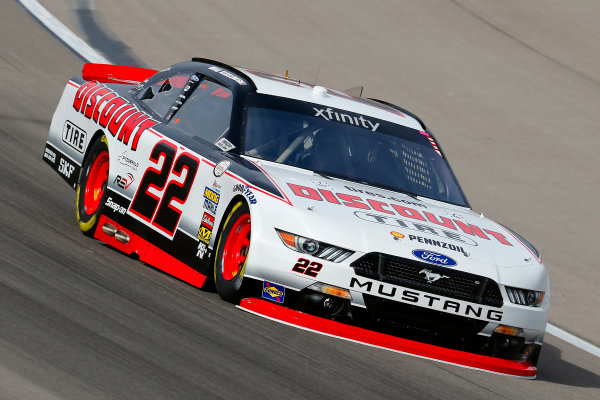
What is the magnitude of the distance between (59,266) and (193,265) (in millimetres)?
843

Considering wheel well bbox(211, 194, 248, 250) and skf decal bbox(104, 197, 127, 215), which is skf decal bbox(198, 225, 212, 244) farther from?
skf decal bbox(104, 197, 127, 215)

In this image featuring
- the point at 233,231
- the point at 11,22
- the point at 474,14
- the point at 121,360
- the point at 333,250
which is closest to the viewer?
the point at 121,360

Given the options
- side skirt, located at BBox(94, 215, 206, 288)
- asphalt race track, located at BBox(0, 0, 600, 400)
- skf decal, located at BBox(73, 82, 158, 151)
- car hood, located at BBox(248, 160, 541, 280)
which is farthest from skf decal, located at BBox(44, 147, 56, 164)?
car hood, located at BBox(248, 160, 541, 280)

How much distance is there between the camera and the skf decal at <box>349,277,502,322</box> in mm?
6613

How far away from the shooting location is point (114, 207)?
28.1 feet

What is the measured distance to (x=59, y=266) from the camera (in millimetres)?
7285

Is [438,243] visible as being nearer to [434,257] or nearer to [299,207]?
[434,257]

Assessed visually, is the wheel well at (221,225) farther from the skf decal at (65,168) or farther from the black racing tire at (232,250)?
the skf decal at (65,168)

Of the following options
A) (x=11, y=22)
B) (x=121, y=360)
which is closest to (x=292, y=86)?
(x=121, y=360)

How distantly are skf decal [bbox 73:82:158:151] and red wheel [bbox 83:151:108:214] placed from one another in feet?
0.89

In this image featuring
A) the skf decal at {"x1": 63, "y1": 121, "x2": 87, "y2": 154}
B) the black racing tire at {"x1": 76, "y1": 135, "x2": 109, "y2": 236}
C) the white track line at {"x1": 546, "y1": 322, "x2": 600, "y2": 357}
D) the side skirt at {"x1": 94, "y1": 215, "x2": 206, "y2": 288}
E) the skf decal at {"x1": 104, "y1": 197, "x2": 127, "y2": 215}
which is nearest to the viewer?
the side skirt at {"x1": 94, "y1": 215, "x2": 206, "y2": 288}

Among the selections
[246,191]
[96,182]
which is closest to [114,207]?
[96,182]

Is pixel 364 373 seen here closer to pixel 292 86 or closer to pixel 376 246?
pixel 376 246

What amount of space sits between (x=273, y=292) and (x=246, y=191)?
66 centimetres
